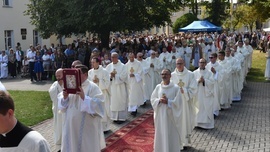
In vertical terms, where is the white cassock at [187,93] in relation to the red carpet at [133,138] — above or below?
above

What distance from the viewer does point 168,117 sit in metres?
7.91

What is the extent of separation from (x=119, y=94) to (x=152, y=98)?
3911mm

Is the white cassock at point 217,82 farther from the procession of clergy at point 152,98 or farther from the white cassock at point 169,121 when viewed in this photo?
the white cassock at point 169,121

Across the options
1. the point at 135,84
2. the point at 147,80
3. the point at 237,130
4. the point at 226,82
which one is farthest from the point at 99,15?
the point at 237,130

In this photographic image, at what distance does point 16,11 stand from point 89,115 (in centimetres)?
2711

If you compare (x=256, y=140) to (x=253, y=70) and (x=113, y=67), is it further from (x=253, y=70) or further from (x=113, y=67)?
(x=253, y=70)

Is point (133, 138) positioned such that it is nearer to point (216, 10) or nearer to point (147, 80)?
point (147, 80)

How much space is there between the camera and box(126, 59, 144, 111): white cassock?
13.1 meters

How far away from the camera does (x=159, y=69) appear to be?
16.2m

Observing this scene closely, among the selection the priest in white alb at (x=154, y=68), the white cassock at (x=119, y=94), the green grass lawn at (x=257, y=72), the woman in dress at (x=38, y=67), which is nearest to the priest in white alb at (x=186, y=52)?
the green grass lawn at (x=257, y=72)

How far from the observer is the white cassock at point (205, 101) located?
35.0 feet

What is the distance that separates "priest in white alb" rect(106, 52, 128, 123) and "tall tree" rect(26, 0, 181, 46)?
8481 millimetres

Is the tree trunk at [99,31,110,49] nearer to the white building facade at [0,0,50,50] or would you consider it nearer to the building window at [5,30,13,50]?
the white building facade at [0,0,50,50]

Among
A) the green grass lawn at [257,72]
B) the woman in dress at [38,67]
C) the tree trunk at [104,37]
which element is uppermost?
the tree trunk at [104,37]
